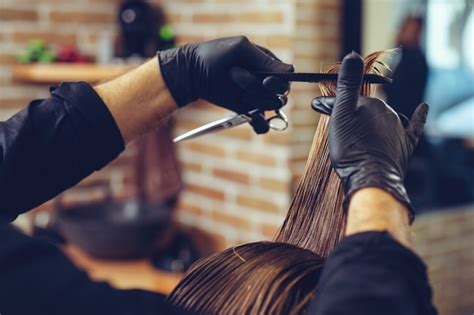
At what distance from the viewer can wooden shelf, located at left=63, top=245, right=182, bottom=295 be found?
7.28 ft

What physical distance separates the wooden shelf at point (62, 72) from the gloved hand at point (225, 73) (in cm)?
112

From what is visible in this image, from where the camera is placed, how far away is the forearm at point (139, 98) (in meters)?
1.20

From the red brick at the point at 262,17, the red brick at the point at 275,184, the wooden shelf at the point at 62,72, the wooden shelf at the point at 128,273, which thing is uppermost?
the red brick at the point at 262,17

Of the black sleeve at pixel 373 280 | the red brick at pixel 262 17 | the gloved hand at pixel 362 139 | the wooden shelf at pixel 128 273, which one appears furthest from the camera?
the wooden shelf at pixel 128 273

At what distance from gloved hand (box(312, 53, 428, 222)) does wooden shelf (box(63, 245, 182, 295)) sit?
4.82ft

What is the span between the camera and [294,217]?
97 cm

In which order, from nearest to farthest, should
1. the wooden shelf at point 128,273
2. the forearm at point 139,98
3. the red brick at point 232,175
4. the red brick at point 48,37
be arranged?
1. the forearm at point 139,98
2. the wooden shelf at point 128,273
3. the red brick at point 232,175
4. the red brick at point 48,37

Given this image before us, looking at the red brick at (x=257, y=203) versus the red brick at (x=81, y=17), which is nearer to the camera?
the red brick at (x=257, y=203)

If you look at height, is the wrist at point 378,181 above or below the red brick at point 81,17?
above

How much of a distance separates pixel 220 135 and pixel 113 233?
0.53 metres

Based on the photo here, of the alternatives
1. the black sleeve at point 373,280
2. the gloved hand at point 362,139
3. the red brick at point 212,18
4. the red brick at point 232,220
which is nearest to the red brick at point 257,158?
the red brick at point 232,220

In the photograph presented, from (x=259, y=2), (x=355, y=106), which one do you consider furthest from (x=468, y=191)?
(x=355, y=106)

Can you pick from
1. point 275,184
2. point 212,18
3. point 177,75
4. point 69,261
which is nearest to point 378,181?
point 69,261

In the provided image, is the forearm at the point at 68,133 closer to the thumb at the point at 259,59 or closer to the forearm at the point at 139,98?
the forearm at the point at 139,98
